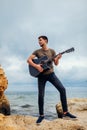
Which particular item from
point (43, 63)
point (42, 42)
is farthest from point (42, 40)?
point (43, 63)

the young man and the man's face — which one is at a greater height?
the man's face

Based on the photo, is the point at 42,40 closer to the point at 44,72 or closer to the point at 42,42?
the point at 42,42

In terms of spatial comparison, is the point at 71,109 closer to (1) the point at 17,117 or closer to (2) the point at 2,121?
(1) the point at 17,117

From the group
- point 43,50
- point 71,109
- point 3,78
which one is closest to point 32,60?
point 43,50

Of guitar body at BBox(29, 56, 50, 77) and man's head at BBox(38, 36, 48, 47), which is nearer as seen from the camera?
guitar body at BBox(29, 56, 50, 77)

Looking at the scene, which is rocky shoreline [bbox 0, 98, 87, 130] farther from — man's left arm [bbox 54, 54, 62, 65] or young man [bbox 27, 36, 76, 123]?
man's left arm [bbox 54, 54, 62, 65]

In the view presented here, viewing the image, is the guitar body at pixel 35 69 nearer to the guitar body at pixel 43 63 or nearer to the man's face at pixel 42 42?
the guitar body at pixel 43 63

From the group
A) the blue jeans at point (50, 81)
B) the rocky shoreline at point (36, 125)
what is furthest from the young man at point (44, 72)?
the rocky shoreline at point (36, 125)

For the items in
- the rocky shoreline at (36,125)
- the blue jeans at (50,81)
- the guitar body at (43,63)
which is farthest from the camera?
the blue jeans at (50,81)

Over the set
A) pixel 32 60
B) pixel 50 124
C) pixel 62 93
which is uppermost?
pixel 32 60

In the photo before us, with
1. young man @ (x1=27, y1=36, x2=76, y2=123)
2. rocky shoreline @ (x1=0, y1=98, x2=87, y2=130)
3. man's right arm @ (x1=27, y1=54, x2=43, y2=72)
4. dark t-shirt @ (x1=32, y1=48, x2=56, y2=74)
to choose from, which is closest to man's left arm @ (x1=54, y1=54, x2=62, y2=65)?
young man @ (x1=27, y1=36, x2=76, y2=123)

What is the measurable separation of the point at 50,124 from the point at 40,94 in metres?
0.92

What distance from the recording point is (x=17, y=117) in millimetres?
10664

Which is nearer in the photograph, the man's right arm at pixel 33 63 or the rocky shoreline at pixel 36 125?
the rocky shoreline at pixel 36 125
